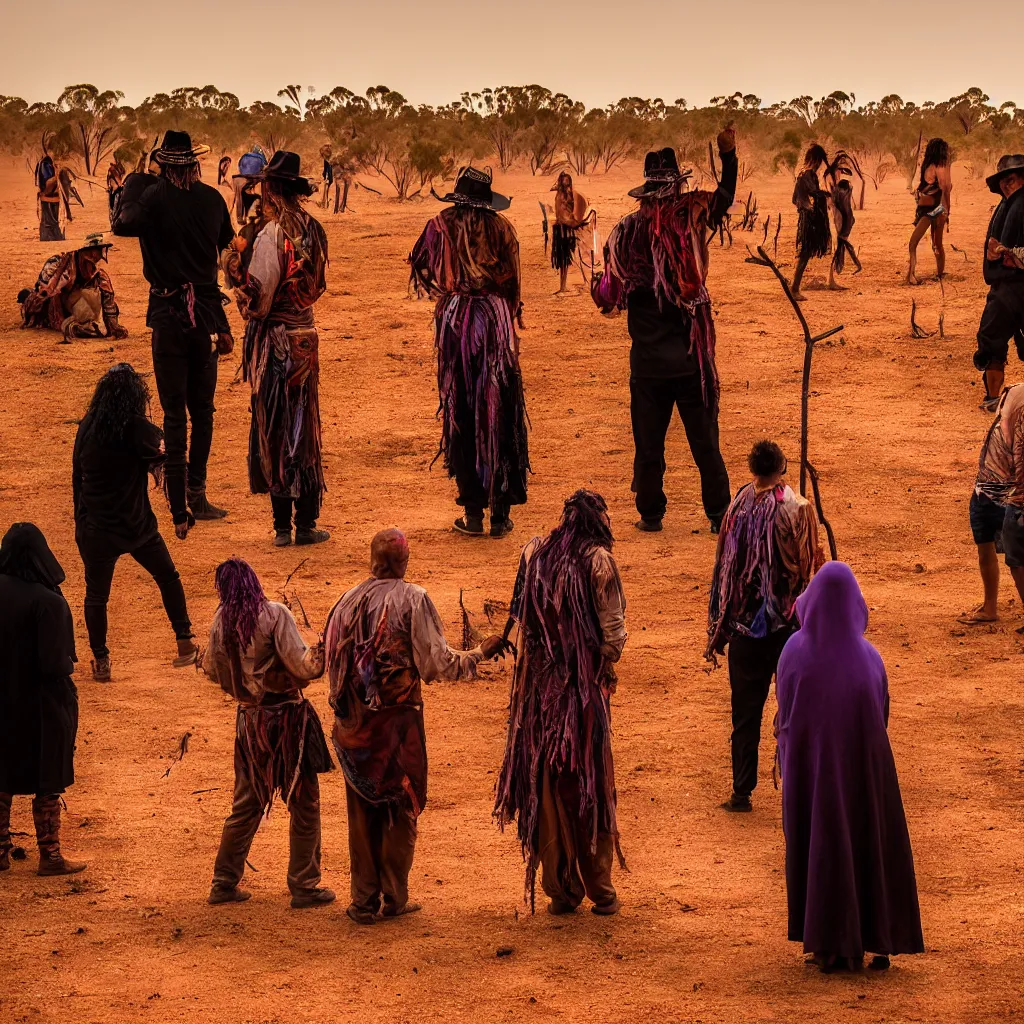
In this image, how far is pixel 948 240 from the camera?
2434cm

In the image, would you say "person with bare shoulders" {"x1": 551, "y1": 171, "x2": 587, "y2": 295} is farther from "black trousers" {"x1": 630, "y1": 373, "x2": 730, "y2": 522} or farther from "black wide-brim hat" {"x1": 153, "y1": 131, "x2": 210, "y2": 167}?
"black wide-brim hat" {"x1": 153, "y1": 131, "x2": 210, "y2": 167}

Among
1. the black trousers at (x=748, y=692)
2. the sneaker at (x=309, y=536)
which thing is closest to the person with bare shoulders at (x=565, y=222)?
the sneaker at (x=309, y=536)

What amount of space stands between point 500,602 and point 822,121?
37.7 m

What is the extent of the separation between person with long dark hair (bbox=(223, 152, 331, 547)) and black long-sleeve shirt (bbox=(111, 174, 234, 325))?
0.37 metres

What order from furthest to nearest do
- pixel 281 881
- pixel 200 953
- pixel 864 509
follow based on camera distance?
pixel 864 509 < pixel 281 881 < pixel 200 953

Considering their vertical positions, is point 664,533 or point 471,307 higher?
point 471,307

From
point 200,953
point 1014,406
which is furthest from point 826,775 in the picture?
point 1014,406

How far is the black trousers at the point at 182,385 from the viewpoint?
11.7 metres

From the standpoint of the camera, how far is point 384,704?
6.73 m

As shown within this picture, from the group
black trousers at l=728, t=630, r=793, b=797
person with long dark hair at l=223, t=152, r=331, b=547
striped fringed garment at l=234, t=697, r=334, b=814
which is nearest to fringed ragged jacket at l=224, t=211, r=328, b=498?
person with long dark hair at l=223, t=152, r=331, b=547

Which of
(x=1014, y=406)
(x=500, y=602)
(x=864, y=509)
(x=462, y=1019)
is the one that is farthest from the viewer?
(x=864, y=509)

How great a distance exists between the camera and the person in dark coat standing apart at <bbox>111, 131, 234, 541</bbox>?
11.5 meters

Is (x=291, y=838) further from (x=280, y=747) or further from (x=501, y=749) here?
(x=501, y=749)

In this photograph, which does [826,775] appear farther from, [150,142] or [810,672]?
[150,142]
